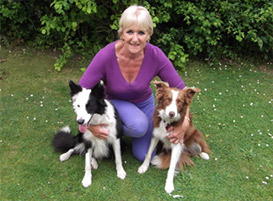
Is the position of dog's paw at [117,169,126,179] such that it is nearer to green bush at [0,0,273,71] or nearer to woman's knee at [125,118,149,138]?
woman's knee at [125,118,149,138]

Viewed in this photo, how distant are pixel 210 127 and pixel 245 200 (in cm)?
136

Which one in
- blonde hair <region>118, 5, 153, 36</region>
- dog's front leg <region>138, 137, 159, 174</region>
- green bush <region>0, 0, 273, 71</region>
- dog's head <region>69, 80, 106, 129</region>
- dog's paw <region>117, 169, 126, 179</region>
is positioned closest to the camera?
dog's head <region>69, 80, 106, 129</region>

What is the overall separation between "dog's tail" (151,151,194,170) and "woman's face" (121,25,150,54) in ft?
4.65

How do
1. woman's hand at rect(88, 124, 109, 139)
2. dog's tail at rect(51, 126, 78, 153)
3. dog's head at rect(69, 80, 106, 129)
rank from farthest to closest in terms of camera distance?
dog's tail at rect(51, 126, 78, 153), woman's hand at rect(88, 124, 109, 139), dog's head at rect(69, 80, 106, 129)

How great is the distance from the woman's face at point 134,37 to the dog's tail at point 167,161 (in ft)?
4.65

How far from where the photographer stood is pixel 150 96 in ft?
10.9

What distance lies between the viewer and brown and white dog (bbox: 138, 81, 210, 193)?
8.20 feet

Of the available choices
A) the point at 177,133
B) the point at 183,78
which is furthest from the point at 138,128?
the point at 183,78

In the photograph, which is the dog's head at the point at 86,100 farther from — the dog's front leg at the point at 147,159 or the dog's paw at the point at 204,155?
the dog's paw at the point at 204,155

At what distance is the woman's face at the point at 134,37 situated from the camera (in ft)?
8.19

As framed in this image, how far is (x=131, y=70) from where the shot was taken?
2801mm

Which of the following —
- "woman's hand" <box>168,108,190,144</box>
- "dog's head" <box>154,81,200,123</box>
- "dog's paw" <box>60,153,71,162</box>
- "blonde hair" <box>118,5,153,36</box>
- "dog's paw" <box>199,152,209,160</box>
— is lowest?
"dog's paw" <box>60,153,71,162</box>

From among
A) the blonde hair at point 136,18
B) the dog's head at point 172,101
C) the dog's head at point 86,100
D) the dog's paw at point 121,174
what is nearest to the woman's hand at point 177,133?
the dog's head at point 172,101

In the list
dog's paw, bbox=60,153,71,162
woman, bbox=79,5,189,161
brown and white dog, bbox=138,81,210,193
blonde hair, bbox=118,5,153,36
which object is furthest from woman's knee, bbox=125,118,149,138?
blonde hair, bbox=118,5,153,36
